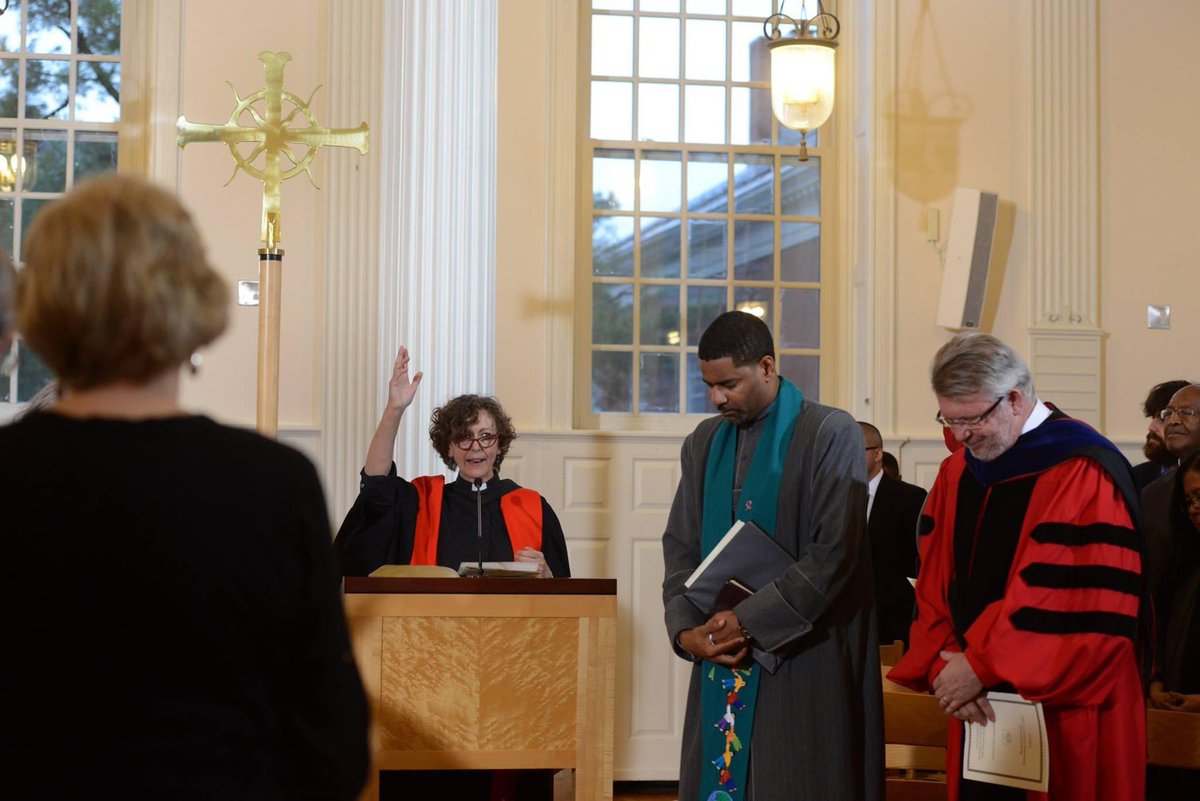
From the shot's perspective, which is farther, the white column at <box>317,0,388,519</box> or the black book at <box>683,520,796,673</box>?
the white column at <box>317,0,388,519</box>

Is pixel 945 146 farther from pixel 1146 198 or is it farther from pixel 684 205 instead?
pixel 684 205

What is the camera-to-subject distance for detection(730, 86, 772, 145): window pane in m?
7.32

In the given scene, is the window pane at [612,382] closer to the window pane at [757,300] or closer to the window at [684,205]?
the window at [684,205]

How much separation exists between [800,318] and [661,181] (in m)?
1.03

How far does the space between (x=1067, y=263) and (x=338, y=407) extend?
145 inches

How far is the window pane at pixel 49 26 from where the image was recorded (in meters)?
6.80

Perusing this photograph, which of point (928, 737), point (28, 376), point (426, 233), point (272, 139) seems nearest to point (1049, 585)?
point (928, 737)

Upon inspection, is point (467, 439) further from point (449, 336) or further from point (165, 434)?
point (165, 434)

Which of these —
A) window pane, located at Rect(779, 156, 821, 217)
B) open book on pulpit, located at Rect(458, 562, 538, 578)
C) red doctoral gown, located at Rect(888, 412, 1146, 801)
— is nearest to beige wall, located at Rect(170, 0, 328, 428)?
window pane, located at Rect(779, 156, 821, 217)

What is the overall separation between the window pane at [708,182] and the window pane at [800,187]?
306 mm

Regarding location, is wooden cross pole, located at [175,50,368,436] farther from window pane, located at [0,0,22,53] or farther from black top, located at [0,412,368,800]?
window pane, located at [0,0,22,53]

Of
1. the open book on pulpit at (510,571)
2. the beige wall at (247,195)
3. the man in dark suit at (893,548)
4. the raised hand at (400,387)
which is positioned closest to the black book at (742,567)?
the open book on pulpit at (510,571)

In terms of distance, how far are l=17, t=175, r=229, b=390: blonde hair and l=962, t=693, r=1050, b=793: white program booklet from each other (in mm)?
2309

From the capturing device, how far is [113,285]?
1.49 metres
